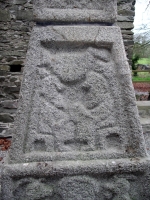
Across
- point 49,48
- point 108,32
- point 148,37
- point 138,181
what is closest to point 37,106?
point 49,48

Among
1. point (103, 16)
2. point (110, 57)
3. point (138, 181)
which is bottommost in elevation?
point (138, 181)

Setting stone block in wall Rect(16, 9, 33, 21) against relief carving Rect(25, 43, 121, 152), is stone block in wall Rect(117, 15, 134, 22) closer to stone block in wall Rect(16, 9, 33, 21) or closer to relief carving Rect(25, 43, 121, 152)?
stone block in wall Rect(16, 9, 33, 21)

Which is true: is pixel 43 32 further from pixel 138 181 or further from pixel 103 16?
pixel 138 181

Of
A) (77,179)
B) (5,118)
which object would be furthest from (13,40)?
(77,179)

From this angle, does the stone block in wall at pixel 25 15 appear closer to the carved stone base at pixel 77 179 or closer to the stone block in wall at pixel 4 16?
the stone block in wall at pixel 4 16

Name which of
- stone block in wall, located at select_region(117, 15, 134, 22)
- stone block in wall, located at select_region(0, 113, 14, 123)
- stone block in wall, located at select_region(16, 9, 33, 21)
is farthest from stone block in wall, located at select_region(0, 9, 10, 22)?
stone block in wall, located at select_region(117, 15, 134, 22)

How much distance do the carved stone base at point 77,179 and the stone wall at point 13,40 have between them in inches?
125

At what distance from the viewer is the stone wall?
425 centimetres

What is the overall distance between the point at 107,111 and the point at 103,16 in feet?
2.11

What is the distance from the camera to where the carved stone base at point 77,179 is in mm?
1378

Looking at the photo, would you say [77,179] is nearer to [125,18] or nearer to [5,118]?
[5,118]

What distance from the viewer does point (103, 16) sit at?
1486mm

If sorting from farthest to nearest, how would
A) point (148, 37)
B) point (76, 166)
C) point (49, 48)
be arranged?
point (148, 37)
point (49, 48)
point (76, 166)

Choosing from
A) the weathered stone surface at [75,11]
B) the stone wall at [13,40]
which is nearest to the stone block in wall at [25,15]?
the stone wall at [13,40]
